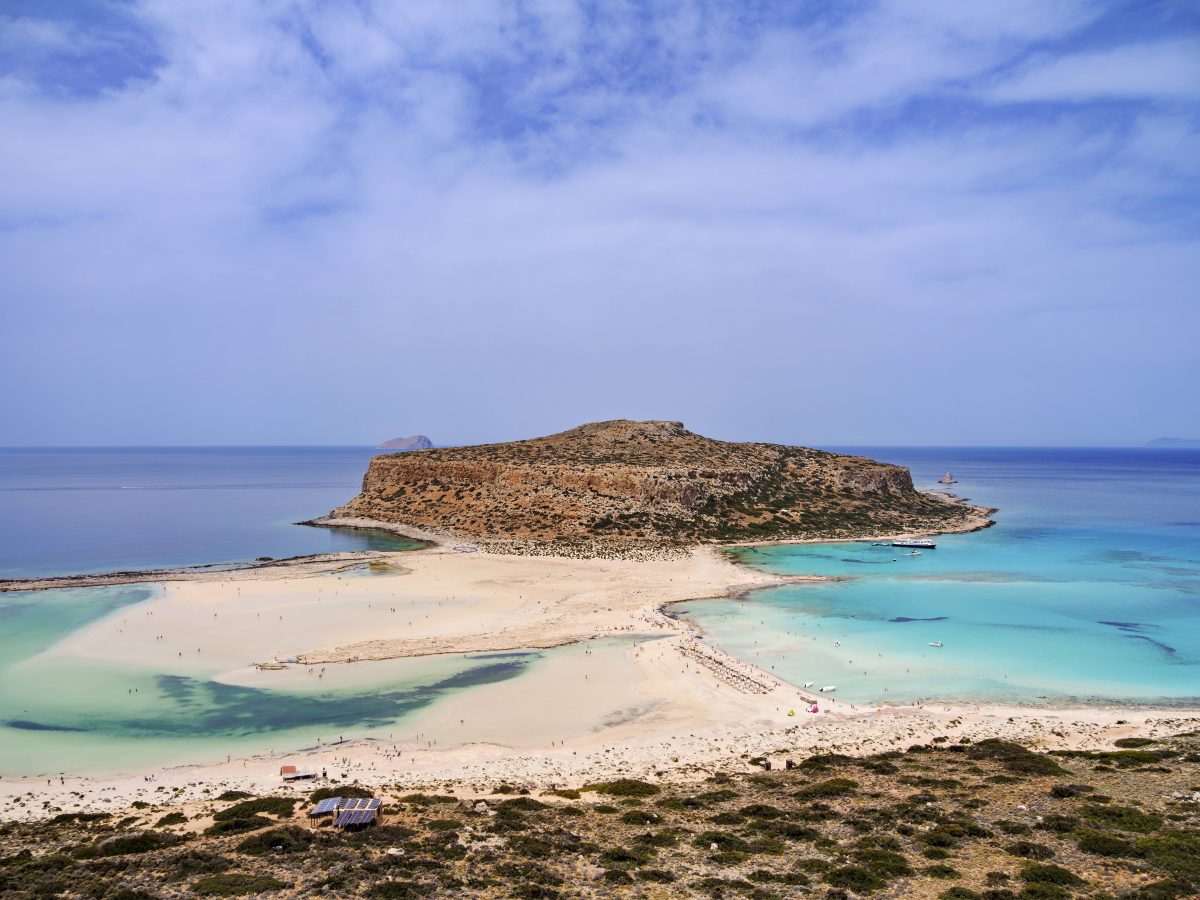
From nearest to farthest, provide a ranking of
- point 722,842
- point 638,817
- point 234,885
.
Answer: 1. point 234,885
2. point 722,842
3. point 638,817

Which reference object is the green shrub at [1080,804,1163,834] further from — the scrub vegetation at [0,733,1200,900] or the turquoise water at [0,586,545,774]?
the turquoise water at [0,586,545,774]

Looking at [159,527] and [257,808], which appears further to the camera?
[159,527]

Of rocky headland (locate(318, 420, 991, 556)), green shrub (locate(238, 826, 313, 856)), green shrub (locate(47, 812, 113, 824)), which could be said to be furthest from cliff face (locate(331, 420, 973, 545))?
green shrub (locate(238, 826, 313, 856))

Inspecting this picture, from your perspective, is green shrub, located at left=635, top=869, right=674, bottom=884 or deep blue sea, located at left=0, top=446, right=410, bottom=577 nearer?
green shrub, located at left=635, top=869, right=674, bottom=884

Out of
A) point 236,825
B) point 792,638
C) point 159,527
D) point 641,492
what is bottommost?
point 792,638

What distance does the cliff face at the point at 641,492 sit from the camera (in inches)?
2844

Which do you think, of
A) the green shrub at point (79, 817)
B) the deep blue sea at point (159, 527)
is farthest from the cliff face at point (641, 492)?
the green shrub at point (79, 817)

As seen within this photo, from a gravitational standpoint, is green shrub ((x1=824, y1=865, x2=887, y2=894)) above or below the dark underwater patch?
above

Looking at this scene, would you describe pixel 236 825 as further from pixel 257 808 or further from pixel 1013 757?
pixel 1013 757

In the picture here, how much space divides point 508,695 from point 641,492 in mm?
47202

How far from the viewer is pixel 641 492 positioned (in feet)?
246

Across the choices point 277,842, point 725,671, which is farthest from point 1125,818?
point 277,842

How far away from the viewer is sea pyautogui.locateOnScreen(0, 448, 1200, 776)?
2605 cm

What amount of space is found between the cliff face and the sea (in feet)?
24.0
